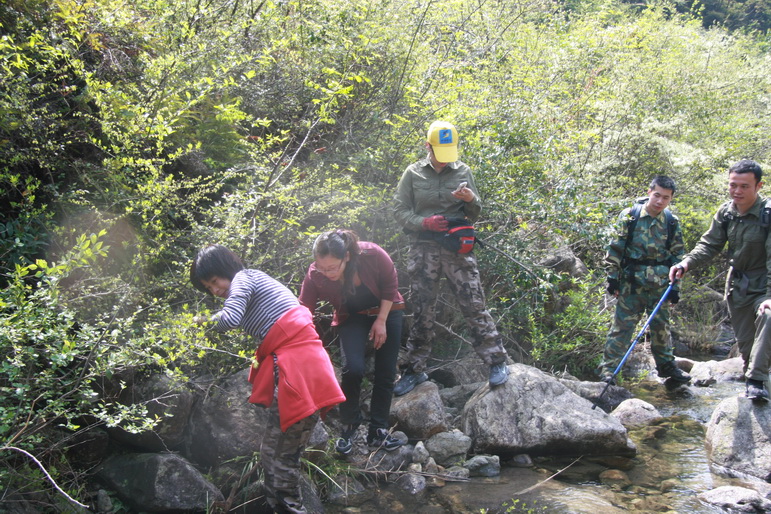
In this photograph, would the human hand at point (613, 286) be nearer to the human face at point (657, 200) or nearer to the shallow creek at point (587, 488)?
the human face at point (657, 200)

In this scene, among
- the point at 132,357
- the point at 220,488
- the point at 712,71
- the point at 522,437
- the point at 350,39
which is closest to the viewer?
the point at 132,357

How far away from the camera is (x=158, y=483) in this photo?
355 cm

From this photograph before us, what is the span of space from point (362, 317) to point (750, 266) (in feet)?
11.2

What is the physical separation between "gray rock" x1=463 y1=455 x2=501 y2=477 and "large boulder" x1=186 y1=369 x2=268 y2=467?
1684 mm

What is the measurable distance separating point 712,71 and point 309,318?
1256 cm

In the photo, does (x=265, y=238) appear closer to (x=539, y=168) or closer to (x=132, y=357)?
(x=132, y=357)

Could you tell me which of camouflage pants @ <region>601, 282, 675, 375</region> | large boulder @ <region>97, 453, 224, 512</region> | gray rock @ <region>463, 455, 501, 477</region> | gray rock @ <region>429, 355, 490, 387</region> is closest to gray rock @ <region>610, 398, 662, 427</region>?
camouflage pants @ <region>601, 282, 675, 375</region>

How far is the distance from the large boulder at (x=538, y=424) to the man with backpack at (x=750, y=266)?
1.27 meters

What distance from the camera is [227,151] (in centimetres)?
584

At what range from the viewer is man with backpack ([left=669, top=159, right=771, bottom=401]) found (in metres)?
4.69

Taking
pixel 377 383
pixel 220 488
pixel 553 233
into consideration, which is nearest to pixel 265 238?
pixel 377 383

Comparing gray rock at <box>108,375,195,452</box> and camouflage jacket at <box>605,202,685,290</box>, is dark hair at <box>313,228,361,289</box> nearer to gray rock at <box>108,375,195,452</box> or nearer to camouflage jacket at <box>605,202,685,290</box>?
gray rock at <box>108,375,195,452</box>

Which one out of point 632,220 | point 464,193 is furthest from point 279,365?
point 632,220

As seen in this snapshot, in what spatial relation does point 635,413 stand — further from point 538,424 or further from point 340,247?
point 340,247
